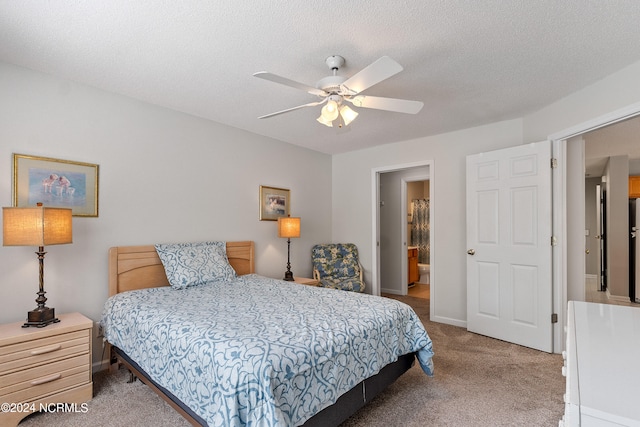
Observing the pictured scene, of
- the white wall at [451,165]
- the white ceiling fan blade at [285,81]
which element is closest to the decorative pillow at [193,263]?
the white ceiling fan blade at [285,81]

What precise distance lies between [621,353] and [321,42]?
2104 mm

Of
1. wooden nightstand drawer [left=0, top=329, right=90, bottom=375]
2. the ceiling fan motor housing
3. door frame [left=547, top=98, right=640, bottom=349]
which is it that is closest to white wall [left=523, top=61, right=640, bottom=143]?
door frame [left=547, top=98, right=640, bottom=349]

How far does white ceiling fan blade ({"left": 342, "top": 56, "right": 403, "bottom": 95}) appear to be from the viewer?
1.75 m

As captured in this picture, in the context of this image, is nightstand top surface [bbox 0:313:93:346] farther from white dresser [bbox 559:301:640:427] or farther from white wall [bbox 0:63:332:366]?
white dresser [bbox 559:301:640:427]

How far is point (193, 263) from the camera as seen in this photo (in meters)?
3.12

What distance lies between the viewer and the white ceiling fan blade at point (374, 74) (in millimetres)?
1746

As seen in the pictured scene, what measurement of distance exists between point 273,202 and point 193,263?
1.52 meters

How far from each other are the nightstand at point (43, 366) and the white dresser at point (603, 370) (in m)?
2.79

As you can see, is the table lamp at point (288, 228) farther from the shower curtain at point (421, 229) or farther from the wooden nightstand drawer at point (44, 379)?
the shower curtain at point (421, 229)

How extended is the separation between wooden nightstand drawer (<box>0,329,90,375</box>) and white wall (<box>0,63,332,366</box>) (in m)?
0.55

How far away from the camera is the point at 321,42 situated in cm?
206

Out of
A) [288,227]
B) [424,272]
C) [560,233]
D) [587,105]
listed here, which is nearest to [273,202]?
[288,227]

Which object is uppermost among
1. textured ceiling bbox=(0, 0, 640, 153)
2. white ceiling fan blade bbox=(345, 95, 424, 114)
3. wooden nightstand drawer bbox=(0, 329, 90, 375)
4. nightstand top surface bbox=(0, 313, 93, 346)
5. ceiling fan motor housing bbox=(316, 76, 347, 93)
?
textured ceiling bbox=(0, 0, 640, 153)

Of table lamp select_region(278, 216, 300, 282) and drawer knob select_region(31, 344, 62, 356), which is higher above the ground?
table lamp select_region(278, 216, 300, 282)
